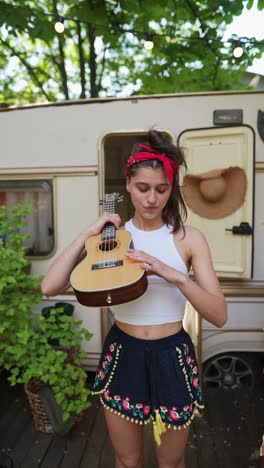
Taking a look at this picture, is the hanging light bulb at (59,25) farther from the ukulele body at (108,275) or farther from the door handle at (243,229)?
the ukulele body at (108,275)

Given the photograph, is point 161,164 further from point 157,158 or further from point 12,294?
point 12,294

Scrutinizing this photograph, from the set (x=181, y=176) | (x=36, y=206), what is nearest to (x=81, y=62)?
(x=36, y=206)

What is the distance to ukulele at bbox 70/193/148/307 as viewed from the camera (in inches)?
53.0

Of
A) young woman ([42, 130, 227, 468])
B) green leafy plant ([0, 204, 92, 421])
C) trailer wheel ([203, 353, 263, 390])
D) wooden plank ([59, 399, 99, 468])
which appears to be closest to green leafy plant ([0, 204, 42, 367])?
green leafy plant ([0, 204, 92, 421])

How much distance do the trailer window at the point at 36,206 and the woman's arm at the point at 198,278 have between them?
235 centimetres

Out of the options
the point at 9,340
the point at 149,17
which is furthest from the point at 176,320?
the point at 149,17

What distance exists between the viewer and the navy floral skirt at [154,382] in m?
1.49

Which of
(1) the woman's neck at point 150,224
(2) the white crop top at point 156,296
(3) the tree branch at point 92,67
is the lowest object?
(2) the white crop top at point 156,296

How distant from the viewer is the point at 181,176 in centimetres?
338

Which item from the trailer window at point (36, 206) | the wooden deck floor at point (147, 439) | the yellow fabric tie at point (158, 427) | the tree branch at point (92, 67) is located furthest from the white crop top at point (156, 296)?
the tree branch at point (92, 67)

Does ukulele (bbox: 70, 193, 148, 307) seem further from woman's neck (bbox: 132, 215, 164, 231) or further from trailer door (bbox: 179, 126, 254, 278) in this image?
trailer door (bbox: 179, 126, 254, 278)

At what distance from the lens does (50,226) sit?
3648 mm

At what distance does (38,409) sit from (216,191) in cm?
239

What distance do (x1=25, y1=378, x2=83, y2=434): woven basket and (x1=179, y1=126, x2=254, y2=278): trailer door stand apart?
72.8 inches
